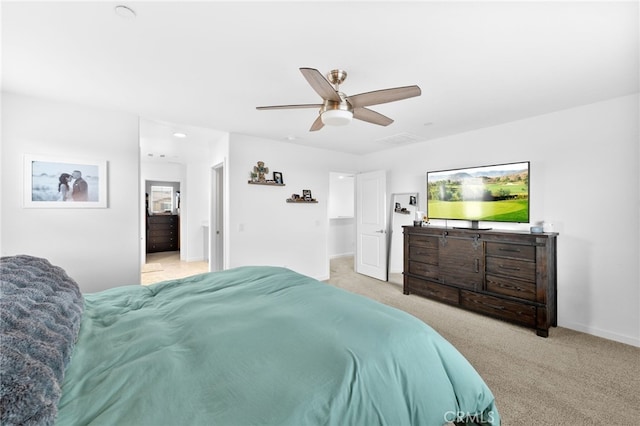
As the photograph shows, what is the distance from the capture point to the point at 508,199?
3.41m

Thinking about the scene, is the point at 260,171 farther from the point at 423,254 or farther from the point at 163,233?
the point at 163,233

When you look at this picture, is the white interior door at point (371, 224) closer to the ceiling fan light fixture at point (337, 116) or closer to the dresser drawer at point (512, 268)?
the dresser drawer at point (512, 268)

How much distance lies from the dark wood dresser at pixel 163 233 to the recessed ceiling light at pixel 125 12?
6.78m

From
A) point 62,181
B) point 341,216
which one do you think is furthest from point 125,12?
point 341,216

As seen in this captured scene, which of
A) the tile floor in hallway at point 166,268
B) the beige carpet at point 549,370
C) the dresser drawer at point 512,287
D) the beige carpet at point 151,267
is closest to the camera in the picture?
the beige carpet at point 549,370

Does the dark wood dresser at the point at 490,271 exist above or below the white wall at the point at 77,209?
below

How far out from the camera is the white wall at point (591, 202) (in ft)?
8.90

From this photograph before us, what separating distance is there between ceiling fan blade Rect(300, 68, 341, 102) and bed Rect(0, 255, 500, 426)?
1370 millimetres

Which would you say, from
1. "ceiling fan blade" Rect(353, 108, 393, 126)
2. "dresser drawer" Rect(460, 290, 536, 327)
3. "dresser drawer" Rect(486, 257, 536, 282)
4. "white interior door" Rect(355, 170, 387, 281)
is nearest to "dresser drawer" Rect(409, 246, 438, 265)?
"dresser drawer" Rect(460, 290, 536, 327)

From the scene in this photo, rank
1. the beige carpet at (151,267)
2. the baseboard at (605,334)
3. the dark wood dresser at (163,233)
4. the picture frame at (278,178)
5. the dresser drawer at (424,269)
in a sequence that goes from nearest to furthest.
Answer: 1. the baseboard at (605,334)
2. the dresser drawer at (424,269)
3. the picture frame at (278,178)
4. the beige carpet at (151,267)
5. the dark wood dresser at (163,233)

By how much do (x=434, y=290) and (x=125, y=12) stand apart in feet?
14.0

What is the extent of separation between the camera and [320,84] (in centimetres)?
176

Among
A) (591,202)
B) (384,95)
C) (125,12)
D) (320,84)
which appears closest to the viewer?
(125,12)

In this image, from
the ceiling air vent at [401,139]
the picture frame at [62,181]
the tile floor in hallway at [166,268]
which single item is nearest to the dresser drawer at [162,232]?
the tile floor in hallway at [166,268]
